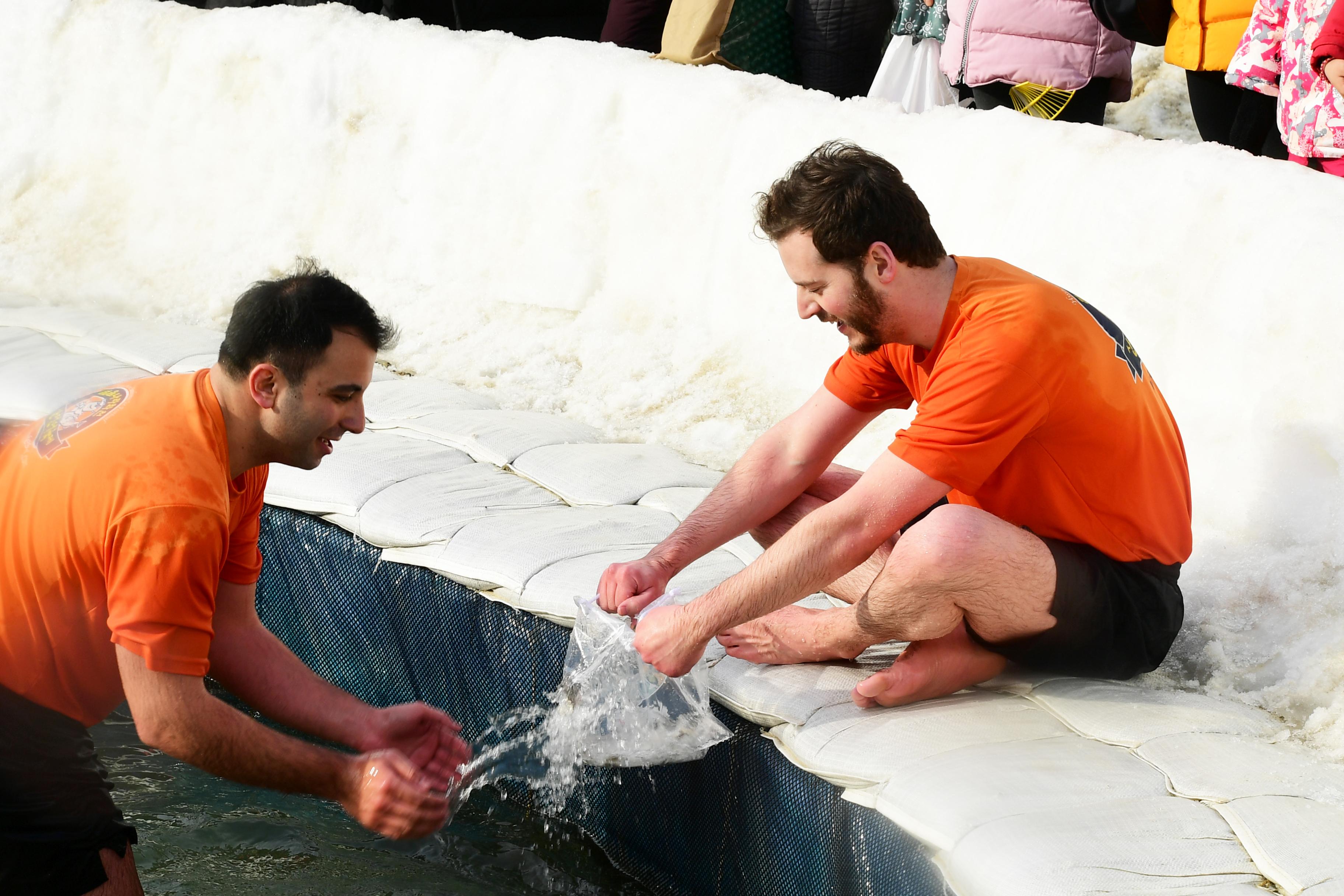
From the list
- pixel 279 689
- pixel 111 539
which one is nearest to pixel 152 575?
pixel 111 539

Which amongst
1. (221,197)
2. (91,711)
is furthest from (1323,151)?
(221,197)

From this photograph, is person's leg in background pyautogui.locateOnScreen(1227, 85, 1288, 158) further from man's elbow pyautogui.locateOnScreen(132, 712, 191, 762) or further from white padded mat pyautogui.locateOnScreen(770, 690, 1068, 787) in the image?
man's elbow pyautogui.locateOnScreen(132, 712, 191, 762)

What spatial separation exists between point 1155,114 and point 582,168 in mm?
2331

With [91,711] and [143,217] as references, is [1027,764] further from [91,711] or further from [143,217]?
[143,217]

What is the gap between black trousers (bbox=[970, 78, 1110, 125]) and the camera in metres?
3.28

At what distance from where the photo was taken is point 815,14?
3971 millimetres

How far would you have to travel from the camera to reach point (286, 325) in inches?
67.8

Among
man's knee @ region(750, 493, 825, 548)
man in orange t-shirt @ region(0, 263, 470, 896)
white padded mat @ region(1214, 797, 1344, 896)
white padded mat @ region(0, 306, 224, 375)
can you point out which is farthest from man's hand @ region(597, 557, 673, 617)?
white padded mat @ region(0, 306, 224, 375)

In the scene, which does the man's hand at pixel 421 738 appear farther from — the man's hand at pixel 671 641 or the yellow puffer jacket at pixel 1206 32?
the yellow puffer jacket at pixel 1206 32

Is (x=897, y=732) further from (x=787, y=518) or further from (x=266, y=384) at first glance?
(x=266, y=384)

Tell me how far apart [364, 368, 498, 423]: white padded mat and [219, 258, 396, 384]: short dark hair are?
4.86ft

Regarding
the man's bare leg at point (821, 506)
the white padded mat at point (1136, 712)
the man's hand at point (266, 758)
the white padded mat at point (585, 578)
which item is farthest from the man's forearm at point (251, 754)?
the white padded mat at point (1136, 712)

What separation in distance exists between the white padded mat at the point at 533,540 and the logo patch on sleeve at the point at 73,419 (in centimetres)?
84

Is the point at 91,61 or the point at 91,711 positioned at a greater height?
the point at 91,61
